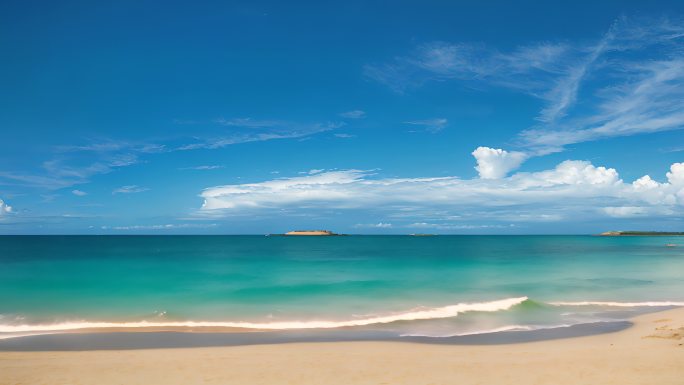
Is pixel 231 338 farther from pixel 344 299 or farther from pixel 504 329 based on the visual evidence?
pixel 344 299

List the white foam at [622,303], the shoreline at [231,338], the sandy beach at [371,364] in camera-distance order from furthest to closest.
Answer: the white foam at [622,303] < the shoreline at [231,338] < the sandy beach at [371,364]

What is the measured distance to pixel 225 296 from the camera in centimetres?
2614

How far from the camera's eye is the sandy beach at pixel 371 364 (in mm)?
9523

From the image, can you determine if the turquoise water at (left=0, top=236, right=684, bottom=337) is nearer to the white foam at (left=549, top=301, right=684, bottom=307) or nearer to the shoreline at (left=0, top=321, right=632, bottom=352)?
the white foam at (left=549, top=301, right=684, bottom=307)

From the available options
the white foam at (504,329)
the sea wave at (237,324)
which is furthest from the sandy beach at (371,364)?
the sea wave at (237,324)

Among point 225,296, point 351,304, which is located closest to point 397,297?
point 351,304

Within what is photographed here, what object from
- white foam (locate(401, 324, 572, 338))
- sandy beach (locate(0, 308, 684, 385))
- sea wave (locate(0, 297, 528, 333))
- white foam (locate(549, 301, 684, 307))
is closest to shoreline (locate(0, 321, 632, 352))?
white foam (locate(401, 324, 572, 338))

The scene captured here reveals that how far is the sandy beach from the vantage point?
9523 mm

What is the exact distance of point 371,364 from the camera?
10727 mm

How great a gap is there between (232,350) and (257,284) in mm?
20364

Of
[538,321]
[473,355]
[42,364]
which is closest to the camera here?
[42,364]

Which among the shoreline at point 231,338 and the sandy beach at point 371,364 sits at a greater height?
the sandy beach at point 371,364

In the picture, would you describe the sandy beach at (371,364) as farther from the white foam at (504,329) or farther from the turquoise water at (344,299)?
the turquoise water at (344,299)

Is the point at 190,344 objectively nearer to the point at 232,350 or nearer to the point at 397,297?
the point at 232,350
